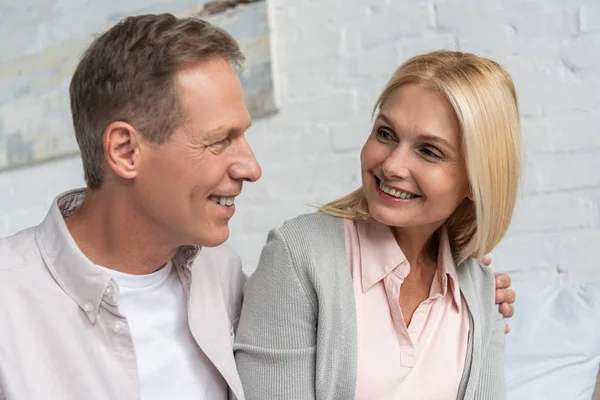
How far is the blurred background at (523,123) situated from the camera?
162 cm

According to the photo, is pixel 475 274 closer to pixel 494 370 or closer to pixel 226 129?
pixel 494 370

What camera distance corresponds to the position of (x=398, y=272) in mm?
1383

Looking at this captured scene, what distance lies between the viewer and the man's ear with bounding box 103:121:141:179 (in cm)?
113

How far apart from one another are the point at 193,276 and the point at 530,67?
1007 millimetres

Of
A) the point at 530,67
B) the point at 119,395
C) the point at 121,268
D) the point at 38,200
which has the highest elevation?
the point at 530,67

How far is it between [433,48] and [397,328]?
86 centimetres

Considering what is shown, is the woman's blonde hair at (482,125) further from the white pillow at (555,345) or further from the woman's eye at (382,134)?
the white pillow at (555,345)

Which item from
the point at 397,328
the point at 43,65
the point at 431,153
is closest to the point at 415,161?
the point at 431,153

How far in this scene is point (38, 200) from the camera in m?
2.71

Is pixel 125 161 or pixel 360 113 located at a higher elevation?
pixel 125 161

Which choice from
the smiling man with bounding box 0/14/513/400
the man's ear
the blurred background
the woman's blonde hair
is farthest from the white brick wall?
the man's ear

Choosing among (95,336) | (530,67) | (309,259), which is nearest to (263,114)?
(530,67)

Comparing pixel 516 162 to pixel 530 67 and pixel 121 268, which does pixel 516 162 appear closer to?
pixel 530 67

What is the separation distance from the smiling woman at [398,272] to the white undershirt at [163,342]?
89 millimetres
